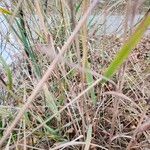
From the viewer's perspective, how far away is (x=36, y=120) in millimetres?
872

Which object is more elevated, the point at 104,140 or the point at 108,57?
the point at 108,57

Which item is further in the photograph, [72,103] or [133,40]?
[72,103]

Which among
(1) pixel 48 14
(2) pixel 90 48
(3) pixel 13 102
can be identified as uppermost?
(1) pixel 48 14

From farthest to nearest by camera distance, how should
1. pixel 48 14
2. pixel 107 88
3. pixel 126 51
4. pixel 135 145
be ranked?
1. pixel 48 14
2. pixel 107 88
3. pixel 135 145
4. pixel 126 51

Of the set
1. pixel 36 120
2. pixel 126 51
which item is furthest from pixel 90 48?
pixel 126 51

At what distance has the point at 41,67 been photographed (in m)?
0.96

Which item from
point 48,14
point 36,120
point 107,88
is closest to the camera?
point 36,120

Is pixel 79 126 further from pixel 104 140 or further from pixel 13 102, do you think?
pixel 13 102

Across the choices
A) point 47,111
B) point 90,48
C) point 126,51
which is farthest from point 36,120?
point 126,51

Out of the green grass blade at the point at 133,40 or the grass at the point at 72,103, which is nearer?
the green grass blade at the point at 133,40

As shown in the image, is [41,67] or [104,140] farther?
[41,67]

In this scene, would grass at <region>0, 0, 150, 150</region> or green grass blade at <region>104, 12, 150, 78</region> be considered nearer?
green grass blade at <region>104, 12, 150, 78</region>

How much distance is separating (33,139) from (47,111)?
10cm

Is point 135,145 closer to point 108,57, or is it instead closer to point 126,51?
point 126,51
